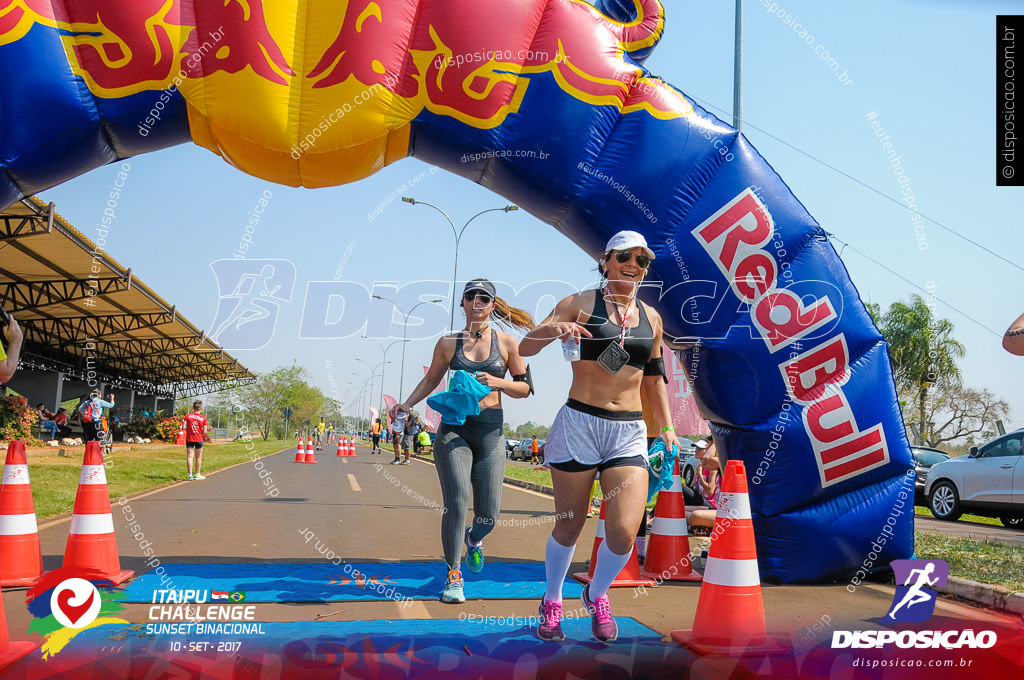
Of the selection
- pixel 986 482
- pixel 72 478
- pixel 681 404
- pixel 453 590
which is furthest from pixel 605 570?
pixel 72 478

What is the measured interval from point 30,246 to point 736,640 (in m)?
19.1

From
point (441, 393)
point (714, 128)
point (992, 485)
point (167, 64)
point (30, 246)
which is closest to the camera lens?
point (441, 393)

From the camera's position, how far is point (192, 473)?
15.4m

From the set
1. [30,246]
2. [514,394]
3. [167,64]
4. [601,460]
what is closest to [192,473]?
[30,246]

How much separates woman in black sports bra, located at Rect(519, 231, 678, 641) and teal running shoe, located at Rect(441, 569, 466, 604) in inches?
38.2

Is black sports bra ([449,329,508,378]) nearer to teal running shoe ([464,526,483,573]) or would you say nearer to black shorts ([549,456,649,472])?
teal running shoe ([464,526,483,573])

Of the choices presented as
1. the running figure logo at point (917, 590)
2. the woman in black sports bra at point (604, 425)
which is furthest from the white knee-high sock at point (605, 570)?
the running figure logo at point (917, 590)

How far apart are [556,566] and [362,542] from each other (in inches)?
160

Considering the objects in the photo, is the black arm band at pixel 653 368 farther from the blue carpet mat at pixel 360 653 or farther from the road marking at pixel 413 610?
the road marking at pixel 413 610

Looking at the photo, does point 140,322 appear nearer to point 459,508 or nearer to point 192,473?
point 192,473

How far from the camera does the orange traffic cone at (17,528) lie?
498 centimetres

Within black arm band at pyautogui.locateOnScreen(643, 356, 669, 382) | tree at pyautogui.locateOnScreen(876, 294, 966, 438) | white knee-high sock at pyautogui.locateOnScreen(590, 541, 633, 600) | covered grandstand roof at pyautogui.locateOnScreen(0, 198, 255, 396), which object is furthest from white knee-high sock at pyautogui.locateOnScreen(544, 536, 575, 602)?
tree at pyautogui.locateOnScreen(876, 294, 966, 438)

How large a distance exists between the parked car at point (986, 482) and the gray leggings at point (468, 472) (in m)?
10.5

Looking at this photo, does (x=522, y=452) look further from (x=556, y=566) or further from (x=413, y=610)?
(x=556, y=566)
